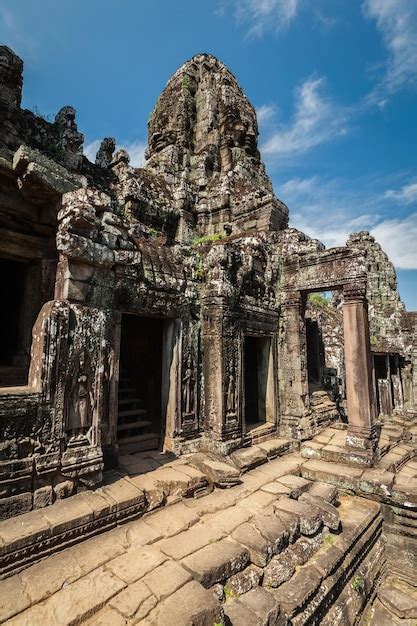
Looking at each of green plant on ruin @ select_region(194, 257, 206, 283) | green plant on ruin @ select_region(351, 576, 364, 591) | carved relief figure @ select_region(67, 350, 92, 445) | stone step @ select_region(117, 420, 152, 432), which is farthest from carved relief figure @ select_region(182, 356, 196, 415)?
green plant on ruin @ select_region(351, 576, 364, 591)

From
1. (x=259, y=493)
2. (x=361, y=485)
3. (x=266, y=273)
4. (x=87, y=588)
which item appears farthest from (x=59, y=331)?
(x=361, y=485)

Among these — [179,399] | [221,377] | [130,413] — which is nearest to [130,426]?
[130,413]

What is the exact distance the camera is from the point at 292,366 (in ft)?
26.5

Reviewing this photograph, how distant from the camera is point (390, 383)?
525 inches

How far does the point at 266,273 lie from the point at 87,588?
677 cm

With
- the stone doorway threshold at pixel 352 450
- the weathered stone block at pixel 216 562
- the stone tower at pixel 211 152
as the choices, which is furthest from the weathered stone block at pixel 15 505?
the stone tower at pixel 211 152

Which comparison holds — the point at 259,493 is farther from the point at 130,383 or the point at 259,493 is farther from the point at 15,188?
the point at 15,188

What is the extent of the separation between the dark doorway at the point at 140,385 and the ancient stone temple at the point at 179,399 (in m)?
0.05

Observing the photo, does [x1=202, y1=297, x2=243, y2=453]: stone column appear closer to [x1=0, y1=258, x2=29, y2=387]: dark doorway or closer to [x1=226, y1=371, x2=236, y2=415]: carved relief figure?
[x1=226, y1=371, x2=236, y2=415]: carved relief figure

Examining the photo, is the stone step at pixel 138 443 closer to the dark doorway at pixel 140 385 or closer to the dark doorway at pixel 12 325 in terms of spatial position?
the dark doorway at pixel 140 385

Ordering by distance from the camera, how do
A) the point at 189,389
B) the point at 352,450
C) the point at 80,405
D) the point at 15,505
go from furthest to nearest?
the point at 352,450 → the point at 189,389 → the point at 80,405 → the point at 15,505

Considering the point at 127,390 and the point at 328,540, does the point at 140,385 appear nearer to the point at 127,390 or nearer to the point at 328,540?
the point at 127,390

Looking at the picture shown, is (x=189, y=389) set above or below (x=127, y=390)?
above

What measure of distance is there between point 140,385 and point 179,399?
2112 mm
